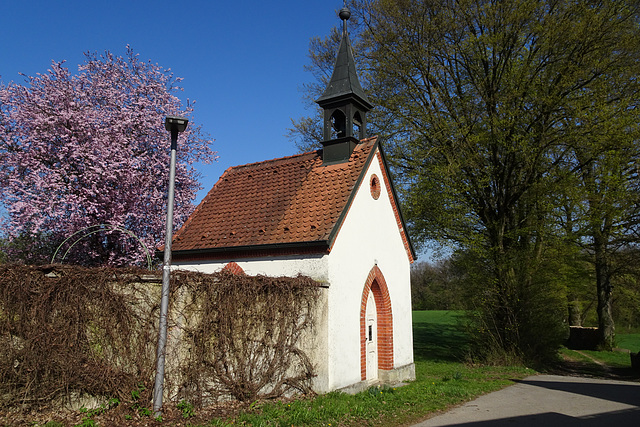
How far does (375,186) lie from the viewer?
41.1 ft

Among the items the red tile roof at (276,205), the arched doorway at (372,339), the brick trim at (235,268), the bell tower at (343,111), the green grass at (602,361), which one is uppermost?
the bell tower at (343,111)

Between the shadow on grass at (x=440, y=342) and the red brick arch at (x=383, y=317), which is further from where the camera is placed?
the shadow on grass at (x=440, y=342)

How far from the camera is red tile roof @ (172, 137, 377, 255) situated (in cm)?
1070

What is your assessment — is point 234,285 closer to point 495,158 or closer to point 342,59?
point 342,59

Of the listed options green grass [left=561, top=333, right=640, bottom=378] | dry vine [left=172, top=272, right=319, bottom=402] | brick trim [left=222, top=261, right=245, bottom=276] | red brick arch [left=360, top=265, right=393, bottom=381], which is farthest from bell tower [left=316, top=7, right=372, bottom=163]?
green grass [left=561, top=333, right=640, bottom=378]

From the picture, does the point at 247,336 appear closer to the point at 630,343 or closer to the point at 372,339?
the point at 372,339

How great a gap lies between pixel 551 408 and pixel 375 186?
22.4 ft

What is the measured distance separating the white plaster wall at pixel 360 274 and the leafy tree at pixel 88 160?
844 centimetres

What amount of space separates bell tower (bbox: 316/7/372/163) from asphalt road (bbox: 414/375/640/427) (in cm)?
718

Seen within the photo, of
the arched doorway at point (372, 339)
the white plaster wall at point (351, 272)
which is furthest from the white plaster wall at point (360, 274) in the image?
the arched doorway at point (372, 339)

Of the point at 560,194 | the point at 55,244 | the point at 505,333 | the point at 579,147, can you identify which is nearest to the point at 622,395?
the point at 505,333

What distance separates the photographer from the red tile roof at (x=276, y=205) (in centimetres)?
1070

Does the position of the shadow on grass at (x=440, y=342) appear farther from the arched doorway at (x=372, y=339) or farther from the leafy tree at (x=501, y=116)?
the arched doorway at (x=372, y=339)

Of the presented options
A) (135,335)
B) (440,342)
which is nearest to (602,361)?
(440,342)
